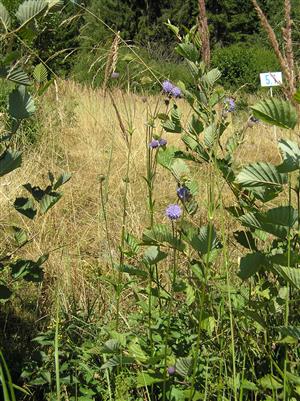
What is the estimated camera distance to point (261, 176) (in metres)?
0.97

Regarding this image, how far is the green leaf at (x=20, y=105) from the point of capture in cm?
123

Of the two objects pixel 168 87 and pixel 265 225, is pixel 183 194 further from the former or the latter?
pixel 168 87

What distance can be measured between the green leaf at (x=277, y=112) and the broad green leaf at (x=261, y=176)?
0.27 feet

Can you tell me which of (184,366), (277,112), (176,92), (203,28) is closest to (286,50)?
(277,112)

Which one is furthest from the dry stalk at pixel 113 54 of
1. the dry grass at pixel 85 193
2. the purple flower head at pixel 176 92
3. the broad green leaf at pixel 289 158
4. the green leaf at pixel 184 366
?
the green leaf at pixel 184 366

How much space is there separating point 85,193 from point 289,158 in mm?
2734

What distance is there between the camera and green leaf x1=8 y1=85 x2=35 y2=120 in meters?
1.23

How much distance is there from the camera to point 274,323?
1.37m

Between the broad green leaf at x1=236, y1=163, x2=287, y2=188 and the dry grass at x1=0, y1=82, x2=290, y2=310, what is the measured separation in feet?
2.19

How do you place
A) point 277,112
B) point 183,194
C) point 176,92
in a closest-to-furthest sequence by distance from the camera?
point 277,112, point 183,194, point 176,92

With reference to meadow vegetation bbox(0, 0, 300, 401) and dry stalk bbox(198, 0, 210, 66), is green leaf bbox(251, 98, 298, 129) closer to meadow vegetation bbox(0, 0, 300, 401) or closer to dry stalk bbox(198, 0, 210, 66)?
meadow vegetation bbox(0, 0, 300, 401)

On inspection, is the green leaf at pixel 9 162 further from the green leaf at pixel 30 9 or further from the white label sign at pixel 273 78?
the white label sign at pixel 273 78

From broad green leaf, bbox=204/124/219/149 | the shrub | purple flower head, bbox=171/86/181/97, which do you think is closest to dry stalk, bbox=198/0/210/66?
A: broad green leaf, bbox=204/124/219/149

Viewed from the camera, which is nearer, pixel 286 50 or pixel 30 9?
pixel 286 50
